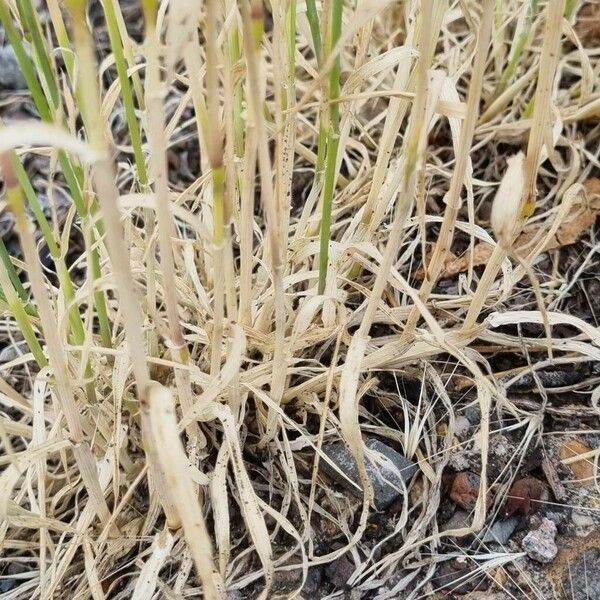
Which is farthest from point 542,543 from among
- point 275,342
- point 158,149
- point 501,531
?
point 158,149

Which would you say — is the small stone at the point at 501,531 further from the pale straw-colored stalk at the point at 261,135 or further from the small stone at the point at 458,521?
the pale straw-colored stalk at the point at 261,135

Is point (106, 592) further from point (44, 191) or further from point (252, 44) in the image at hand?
point (44, 191)

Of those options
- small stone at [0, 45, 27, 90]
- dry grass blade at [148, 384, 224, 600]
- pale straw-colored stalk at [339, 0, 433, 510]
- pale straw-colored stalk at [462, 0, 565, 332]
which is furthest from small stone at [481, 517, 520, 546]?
small stone at [0, 45, 27, 90]

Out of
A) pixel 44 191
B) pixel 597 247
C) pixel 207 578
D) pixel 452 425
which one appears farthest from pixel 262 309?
pixel 44 191

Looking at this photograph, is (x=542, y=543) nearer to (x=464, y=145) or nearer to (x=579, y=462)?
(x=579, y=462)

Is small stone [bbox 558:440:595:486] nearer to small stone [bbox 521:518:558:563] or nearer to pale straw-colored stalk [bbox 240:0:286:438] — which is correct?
small stone [bbox 521:518:558:563]

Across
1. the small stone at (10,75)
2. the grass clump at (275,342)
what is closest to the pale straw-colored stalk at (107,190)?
the grass clump at (275,342)
